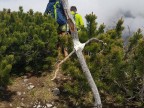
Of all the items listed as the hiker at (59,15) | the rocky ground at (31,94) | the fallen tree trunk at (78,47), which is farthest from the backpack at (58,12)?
the fallen tree trunk at (78,47)

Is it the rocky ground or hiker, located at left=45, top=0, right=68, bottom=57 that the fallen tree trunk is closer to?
the rocky ground

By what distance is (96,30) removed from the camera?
11.8 meters

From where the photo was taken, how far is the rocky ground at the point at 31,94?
1112cm

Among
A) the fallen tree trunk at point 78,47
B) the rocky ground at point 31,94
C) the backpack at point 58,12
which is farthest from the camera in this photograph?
the backpack at point 58,12

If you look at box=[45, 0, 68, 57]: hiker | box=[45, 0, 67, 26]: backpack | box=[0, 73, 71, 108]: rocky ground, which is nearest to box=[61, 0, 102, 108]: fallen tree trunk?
box=[0, 73, 71, 108]: rocky ground

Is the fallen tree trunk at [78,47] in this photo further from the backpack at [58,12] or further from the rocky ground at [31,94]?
the backpack at [58,12]

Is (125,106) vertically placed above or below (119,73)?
below

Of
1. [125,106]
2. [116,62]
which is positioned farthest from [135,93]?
[116,62]

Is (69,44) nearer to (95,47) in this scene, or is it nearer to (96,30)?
(95,47)

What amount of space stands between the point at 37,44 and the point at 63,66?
5.82 feet

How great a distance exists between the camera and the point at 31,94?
452 inches

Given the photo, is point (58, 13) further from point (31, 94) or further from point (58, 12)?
point (31, 94)

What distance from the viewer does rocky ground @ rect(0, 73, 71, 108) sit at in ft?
36.5

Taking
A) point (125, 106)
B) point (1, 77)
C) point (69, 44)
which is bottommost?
point (125, 106)
